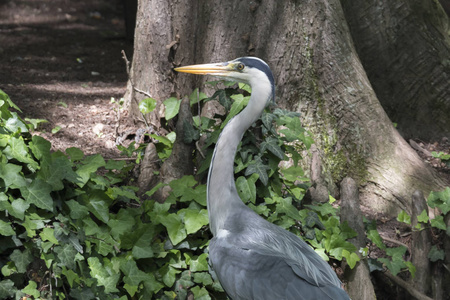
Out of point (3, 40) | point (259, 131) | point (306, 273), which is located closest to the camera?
point (306, 273)

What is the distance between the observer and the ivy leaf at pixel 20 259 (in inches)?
140

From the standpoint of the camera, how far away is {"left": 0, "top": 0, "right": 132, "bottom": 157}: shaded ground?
579 cm

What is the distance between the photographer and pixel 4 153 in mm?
3631

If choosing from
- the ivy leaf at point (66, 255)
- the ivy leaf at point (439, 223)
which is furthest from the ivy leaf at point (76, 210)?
the ivy leaf at point (439, 223)

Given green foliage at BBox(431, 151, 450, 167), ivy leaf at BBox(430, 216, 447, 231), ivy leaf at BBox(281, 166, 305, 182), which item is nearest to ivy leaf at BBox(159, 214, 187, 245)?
ivy leaf at BBox(281, 166, 305, 182)

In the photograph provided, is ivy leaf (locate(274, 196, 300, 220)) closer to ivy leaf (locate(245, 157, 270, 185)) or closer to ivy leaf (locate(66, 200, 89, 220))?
ivy leaf (locate(245, 157, 270, 185))

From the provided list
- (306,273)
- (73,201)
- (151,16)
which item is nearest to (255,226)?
(306,273)

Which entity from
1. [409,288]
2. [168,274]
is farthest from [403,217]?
[168,274]

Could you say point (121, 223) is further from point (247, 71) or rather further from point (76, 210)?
point (247, 71)

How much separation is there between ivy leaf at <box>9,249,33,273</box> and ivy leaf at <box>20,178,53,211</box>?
1.02 feet

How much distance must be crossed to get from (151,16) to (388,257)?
3077 millimetres

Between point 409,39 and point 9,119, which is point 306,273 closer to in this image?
point 9,119

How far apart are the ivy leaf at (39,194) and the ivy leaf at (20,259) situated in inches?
12.2

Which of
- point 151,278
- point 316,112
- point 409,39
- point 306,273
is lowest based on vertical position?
point 151,278
